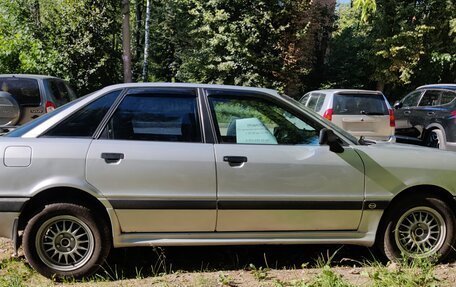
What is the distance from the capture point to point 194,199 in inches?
160

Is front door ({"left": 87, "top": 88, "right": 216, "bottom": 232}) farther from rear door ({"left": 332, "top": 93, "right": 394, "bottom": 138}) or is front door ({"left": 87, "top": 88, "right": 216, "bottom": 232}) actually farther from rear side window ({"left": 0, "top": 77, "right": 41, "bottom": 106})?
rear door ({"left": 332, "top": 93, "right": 394, "bottom": 138})

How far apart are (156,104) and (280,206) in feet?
4.73

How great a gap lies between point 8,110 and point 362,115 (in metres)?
6.77

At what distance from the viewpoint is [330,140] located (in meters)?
4.16

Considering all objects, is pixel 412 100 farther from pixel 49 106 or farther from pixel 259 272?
pixel 259 272

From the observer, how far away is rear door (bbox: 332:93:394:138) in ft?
31.4

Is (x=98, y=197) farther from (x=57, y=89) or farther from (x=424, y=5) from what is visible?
(x=424, y=5)

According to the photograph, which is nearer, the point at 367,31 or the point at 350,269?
the point at 350,269

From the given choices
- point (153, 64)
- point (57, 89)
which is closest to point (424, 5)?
point (153, 64)

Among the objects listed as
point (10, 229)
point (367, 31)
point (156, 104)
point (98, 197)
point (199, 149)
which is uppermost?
point (367, 31)

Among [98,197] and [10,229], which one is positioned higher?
[98,197]

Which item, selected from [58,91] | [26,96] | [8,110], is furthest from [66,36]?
[8,110]

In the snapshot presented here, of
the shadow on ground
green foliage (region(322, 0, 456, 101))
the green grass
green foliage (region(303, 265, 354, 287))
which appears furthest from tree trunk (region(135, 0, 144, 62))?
green foliage (region(303, 265, 354, 287))

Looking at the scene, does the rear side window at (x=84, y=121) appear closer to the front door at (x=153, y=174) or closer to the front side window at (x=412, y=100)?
the front door at (x=153, y=174)
